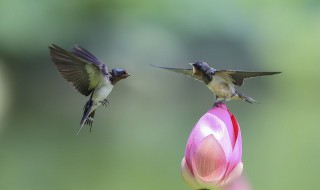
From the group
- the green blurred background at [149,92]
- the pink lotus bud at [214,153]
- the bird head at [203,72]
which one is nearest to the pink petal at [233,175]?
the pink lotus bud at [214,153]

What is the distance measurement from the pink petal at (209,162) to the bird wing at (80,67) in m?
0.14

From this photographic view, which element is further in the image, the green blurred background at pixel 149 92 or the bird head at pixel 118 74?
the green blurred background at pixel 149 92

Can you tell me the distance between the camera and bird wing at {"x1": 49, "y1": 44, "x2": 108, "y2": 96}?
0.77 m

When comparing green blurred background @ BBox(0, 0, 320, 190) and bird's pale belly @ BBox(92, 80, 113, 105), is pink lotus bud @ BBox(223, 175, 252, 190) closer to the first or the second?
bird's pale belly @ BBox(92, 80, 113, 105)

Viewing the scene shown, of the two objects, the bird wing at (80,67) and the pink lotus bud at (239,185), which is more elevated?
the bird wing at (80,67)

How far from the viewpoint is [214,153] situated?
77 centimetres

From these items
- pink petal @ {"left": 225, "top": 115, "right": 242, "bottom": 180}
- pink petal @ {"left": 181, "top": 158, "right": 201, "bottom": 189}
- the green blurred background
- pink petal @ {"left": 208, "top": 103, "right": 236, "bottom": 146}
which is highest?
the green blurred background

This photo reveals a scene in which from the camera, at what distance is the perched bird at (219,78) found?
2.51 ft

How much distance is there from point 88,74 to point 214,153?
187mm

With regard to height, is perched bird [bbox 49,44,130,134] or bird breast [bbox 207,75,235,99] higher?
bird breast [bbox 207,75,235,99]

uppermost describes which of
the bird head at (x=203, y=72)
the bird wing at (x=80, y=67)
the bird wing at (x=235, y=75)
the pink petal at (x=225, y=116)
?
the bird wing at (x=235, y=75)

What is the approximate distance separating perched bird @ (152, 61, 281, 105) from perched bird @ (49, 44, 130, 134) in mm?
82

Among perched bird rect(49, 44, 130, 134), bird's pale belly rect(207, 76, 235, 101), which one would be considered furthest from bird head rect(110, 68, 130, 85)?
bird's pale belly rect(207, 76, 235, 101)

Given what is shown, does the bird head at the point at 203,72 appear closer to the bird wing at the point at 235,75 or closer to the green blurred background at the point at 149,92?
the bird wing at the point at 235,75
